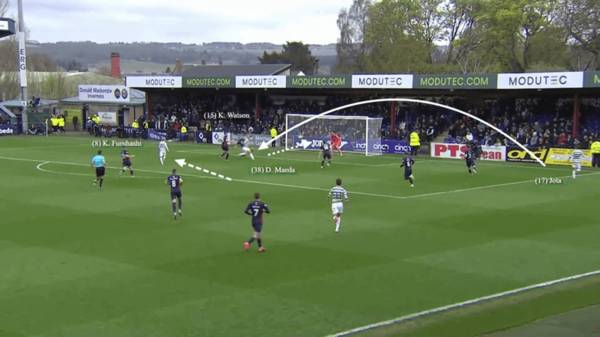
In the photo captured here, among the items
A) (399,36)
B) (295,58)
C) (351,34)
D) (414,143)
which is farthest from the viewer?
(295,58)

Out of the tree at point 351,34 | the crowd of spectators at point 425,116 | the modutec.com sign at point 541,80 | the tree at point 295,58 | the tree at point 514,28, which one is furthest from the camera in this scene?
the tree at point 295,58

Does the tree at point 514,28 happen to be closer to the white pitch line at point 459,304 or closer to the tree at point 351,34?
the tree at point 351,34

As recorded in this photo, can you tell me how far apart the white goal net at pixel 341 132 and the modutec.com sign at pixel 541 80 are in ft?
29.7

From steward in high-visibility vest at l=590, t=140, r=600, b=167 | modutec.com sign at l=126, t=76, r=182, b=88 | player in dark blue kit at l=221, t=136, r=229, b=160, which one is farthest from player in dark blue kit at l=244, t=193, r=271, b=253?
modutec.com sign at l=126, t=76, r=182, b=88

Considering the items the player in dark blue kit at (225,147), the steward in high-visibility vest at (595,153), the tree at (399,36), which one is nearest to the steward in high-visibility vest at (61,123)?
the player in dark blue kit at (225,147)

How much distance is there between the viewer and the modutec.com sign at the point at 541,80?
1832 inches

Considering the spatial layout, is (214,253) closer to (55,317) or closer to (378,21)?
(55,317)

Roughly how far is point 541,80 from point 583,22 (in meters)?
28.7

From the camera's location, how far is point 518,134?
5184 centimetres

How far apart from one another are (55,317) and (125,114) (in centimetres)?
6722

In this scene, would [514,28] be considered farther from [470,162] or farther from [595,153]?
[470,162]

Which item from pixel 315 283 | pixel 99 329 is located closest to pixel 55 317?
pixel 99 329

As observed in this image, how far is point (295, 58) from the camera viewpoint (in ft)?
401

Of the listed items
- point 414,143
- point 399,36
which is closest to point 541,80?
point 414,143
